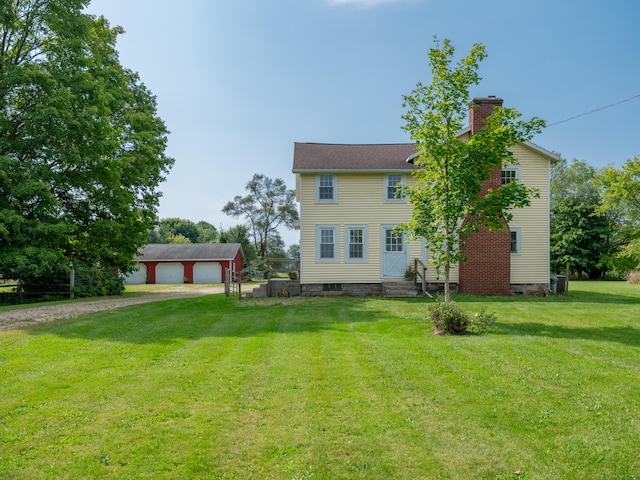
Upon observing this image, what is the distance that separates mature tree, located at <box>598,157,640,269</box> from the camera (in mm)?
36125

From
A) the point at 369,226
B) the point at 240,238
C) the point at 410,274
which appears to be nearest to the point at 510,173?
the point at 410,274

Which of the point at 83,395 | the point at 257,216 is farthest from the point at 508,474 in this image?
the point at 257,216

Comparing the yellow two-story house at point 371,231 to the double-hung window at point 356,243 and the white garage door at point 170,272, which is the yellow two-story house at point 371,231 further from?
the white garage door at point 170,272

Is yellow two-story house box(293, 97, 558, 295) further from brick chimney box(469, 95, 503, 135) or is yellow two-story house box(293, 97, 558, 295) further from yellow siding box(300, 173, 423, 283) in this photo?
brick chimney box(469, 95, 503, 135)

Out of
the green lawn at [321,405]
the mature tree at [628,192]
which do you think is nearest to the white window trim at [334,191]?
the green lawn at [321,405]

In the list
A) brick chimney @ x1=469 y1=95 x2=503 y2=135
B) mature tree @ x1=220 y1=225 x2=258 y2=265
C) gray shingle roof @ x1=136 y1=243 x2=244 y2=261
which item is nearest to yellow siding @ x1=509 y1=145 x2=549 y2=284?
brick chimney @ x1=469 y1=95 x2=503 y2=135

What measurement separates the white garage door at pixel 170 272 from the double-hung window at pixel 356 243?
2672 cm

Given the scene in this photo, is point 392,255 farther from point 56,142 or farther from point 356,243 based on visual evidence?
point 56,142

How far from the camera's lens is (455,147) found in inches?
395

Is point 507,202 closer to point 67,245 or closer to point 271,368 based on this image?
point 271,368

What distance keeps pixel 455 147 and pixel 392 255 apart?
9.51 m

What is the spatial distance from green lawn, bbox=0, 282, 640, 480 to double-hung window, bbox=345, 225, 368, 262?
31.1 ft

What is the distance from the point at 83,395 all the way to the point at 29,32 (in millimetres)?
19885

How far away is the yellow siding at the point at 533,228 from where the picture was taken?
18.8m
